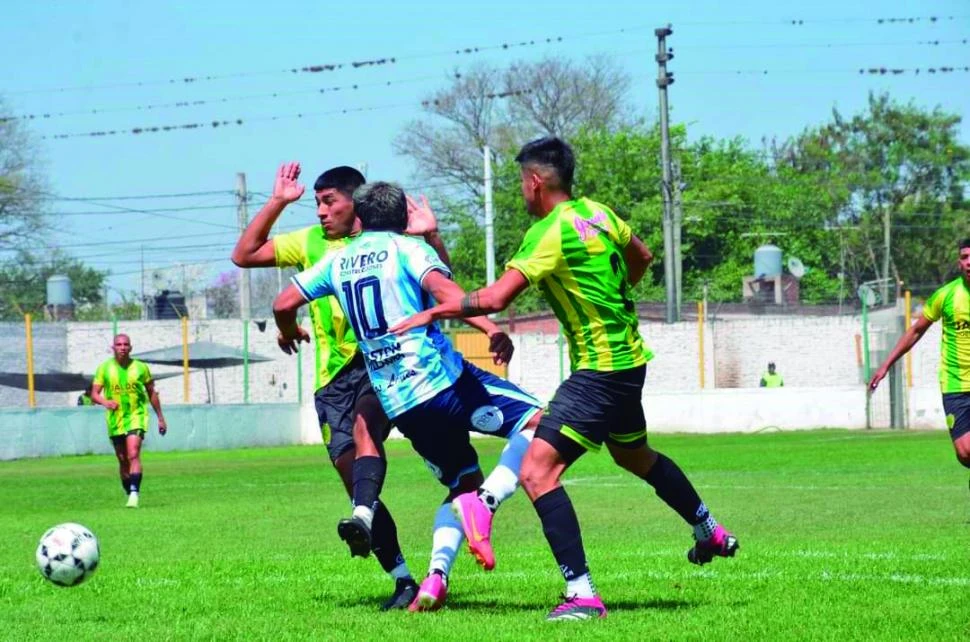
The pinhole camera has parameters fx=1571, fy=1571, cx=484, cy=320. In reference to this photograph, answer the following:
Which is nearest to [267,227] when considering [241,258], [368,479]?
[241,258]

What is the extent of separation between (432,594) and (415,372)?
1045 millimetres

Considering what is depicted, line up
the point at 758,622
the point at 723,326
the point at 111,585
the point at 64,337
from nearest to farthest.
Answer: the point at 758,622 < the point at 111,585 < the point at 64,337 < the point at 723,326

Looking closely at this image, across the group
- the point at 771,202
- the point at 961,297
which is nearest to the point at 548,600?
the point at 961,297

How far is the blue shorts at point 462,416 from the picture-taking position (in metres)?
7.40

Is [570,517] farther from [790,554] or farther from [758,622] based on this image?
[790,554]

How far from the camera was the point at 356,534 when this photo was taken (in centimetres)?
717

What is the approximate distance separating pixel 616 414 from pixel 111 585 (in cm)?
345

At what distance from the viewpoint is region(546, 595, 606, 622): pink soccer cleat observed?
22.4 ft

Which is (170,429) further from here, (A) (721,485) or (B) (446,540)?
(B) (446,540)

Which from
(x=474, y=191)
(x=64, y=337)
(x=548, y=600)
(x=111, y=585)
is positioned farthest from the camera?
(x=474, y=191)

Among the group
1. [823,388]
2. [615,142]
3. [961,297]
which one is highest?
[615,142]

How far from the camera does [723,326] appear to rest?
1727 inches

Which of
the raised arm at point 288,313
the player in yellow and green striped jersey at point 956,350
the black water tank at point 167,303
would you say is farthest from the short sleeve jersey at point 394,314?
the black water tank at point 167,303

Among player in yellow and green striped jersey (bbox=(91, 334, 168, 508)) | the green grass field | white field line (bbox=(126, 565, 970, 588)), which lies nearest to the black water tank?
the green grass field
